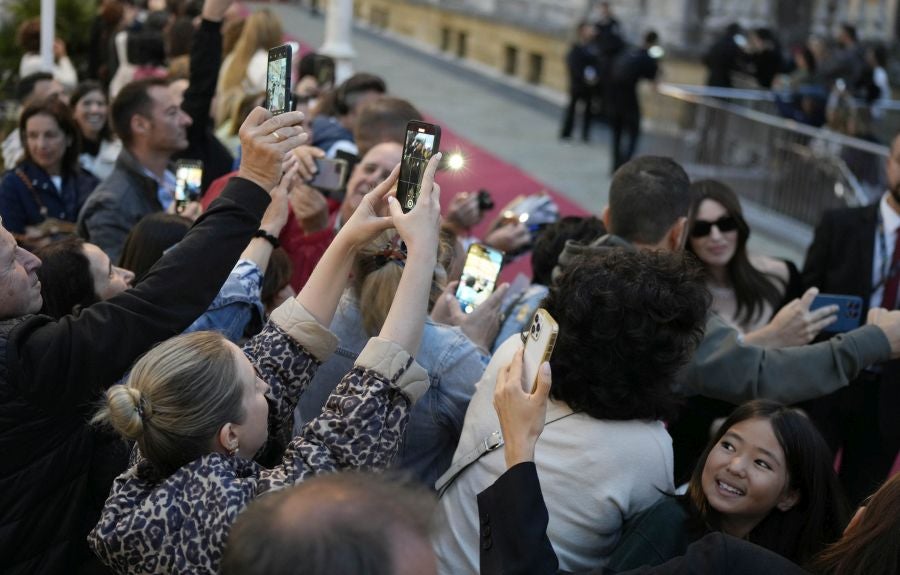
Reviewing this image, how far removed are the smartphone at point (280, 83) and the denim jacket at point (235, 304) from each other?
1.70ft

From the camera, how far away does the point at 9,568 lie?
107 inches

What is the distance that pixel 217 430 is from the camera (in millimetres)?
2385

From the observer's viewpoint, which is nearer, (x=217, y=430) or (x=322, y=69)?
(x=217, y=430)

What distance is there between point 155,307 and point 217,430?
19.0 inches

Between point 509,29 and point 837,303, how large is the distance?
1782 centimetres

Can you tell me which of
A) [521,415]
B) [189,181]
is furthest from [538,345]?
[189,181]

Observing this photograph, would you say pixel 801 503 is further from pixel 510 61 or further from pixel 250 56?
pixel 510 61

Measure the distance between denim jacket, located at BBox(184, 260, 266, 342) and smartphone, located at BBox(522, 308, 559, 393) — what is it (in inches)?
51.2

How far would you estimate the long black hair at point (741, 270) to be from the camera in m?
4.54

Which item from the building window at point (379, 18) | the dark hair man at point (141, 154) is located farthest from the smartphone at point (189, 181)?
the building window at point (379, 18)

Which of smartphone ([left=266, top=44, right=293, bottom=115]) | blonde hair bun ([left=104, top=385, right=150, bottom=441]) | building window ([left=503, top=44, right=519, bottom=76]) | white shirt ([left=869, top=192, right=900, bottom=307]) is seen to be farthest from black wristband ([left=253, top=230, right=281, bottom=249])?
building window ([left=503, top=44, right=519, bottom=76])

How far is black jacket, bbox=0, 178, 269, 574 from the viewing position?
103 inches

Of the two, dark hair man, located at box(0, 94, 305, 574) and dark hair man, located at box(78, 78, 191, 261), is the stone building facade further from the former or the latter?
dark hair man, located at box(0, 94, 305, 574)

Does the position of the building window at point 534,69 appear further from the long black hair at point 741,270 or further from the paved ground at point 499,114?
the long black hair at point 741,270
